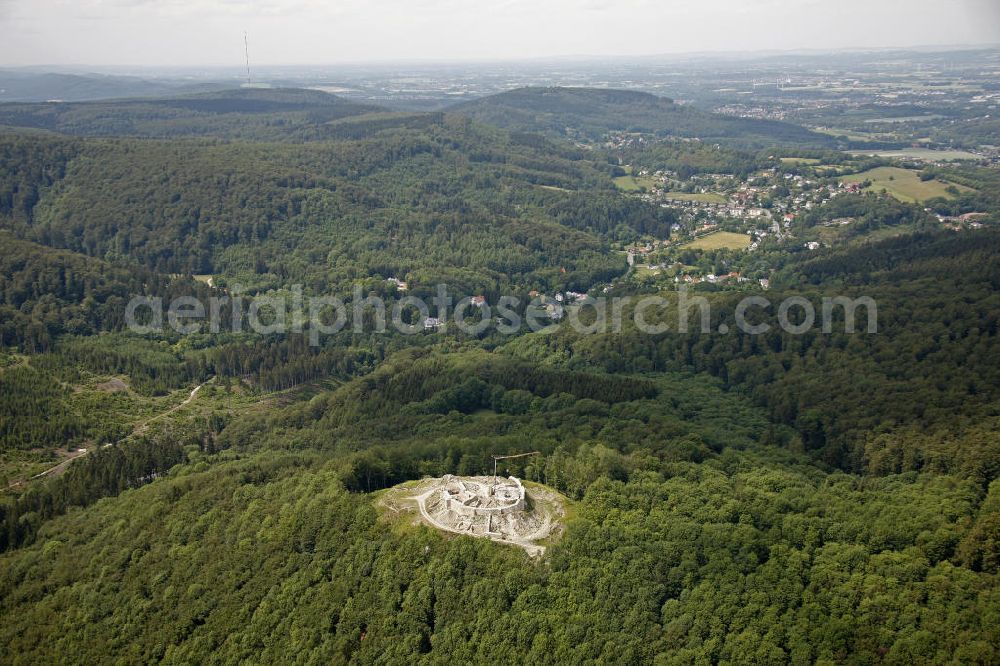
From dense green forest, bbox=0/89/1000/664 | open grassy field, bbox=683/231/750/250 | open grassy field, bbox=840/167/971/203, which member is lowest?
dense green forest, bbox=0/89/1000/664

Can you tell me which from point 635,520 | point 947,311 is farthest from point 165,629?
point 947,311

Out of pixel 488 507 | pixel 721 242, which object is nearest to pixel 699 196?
pixel 721 242

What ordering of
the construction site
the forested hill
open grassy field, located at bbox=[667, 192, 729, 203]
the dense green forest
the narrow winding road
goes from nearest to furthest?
the dense green forest → the construction site → the narrow winding road → the forested hill → open grassy field, located at bbox=[667, 192, 729, 203]

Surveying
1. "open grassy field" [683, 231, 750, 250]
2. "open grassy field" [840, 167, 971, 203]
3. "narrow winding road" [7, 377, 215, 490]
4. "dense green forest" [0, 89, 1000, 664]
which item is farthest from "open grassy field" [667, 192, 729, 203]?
"narrow winding road" [7, 377, 215, 490]

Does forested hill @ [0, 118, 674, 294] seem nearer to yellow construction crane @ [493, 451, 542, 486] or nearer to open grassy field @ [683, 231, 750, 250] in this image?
open grassy field @ [683, 231, 750, 250]

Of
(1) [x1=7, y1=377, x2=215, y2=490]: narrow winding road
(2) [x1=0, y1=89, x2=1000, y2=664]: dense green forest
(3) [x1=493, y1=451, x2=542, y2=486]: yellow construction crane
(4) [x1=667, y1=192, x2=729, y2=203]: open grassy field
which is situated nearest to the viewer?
(2) [x1=0, y1=89, x2=1000, y2=664]: dense green forest

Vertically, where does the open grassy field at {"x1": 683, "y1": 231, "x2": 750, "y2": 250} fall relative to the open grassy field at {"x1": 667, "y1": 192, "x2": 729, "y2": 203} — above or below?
below

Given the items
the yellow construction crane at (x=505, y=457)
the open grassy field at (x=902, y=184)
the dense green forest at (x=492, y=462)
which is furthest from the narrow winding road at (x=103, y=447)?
the open grassy field at (x=902, y=184)
